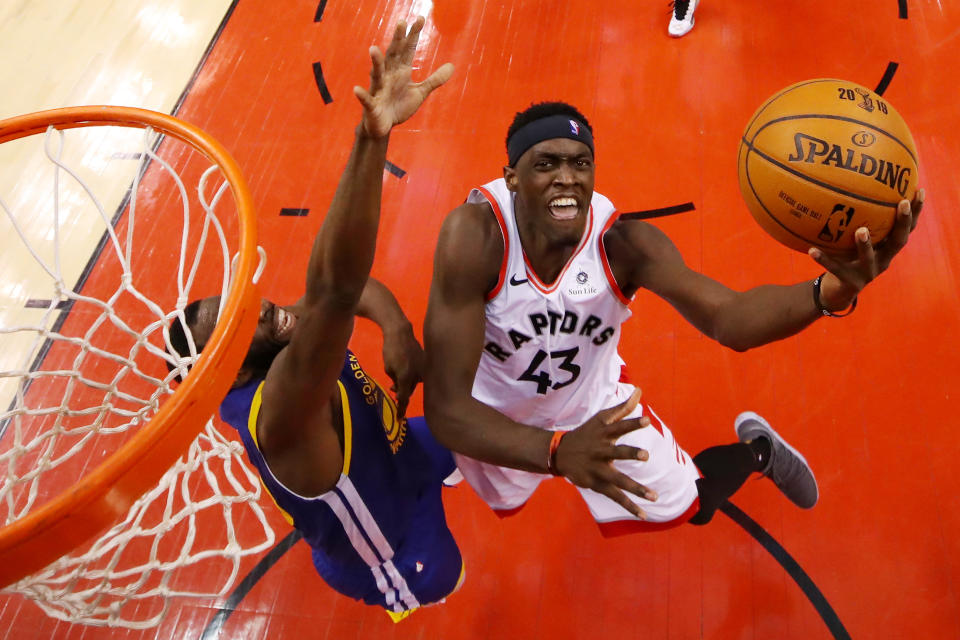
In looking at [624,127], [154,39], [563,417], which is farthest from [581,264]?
[154,39]

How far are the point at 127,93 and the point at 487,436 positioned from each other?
5110 mm

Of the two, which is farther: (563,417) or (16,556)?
(563,417)

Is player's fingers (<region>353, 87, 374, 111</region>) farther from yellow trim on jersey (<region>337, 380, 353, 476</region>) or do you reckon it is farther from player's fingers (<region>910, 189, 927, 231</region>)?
player's fingers (<region>910, 189, 927, 231</region>)

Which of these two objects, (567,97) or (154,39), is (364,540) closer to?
(567,97)

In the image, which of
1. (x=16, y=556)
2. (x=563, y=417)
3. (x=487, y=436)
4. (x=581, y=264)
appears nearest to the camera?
(x=16, y=556)

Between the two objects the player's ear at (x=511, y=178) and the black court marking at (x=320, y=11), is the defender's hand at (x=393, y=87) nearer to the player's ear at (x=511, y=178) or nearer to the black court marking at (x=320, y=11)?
the player's ear at (x=511, y=178)

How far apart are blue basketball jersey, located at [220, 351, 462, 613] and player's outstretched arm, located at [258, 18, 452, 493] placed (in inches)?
10.4

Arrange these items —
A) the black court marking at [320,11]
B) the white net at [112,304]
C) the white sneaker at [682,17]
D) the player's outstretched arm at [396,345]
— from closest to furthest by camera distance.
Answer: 1. the player's outstretched arm at [396,345]
2. the white net at [112,304]
3. the white sneaker at [682,17]
4. the black court marking at [320,11]

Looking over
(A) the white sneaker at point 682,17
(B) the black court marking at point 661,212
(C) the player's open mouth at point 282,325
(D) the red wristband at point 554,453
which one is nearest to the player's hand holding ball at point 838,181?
(D) the red wristband at point 554,453

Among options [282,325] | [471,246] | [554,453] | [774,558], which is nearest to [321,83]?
[471,246]

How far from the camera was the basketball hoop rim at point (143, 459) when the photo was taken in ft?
4.71

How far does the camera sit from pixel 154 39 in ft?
20.3

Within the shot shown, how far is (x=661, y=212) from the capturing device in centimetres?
422

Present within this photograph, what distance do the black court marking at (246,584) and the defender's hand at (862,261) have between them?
265cm
